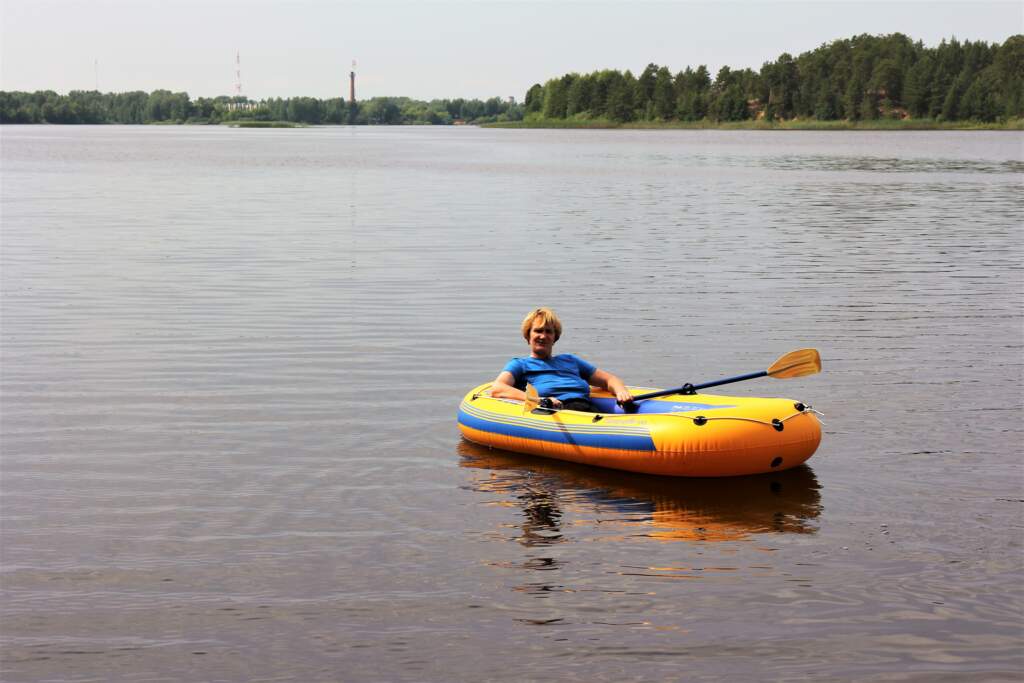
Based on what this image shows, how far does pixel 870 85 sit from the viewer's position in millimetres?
174000

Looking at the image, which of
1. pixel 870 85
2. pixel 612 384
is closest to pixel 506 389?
pixel 612 384

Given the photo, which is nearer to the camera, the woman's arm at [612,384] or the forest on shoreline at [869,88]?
the woman's arm at [612,384]

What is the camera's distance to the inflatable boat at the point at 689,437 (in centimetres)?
989

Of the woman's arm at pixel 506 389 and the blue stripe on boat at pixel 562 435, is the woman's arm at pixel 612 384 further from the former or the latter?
the blue stripe on boat at pixel 562 435

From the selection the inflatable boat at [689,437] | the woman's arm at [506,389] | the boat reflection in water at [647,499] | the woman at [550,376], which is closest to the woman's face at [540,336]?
the woman at [550,376]

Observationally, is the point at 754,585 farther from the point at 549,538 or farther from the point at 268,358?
the point at 268,358

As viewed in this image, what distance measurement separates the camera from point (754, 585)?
25.0 ft

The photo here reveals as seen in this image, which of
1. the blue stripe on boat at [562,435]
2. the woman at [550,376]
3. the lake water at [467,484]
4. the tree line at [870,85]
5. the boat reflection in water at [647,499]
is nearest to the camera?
the lake water at [467,484]

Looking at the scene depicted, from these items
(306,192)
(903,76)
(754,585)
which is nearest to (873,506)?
(754,585)

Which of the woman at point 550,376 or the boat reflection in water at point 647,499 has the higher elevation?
the woman at point 550,376

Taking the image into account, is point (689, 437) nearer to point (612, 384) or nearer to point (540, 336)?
point (612, 384)

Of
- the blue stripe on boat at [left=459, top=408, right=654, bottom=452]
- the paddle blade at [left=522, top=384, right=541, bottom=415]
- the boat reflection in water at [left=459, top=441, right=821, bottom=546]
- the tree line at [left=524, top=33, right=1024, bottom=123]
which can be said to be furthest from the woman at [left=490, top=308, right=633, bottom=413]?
the tree line at [left=524, top=33, right=1024, bottom=123]

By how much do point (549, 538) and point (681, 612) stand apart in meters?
1.55

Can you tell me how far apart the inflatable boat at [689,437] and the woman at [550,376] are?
407 millimetres
